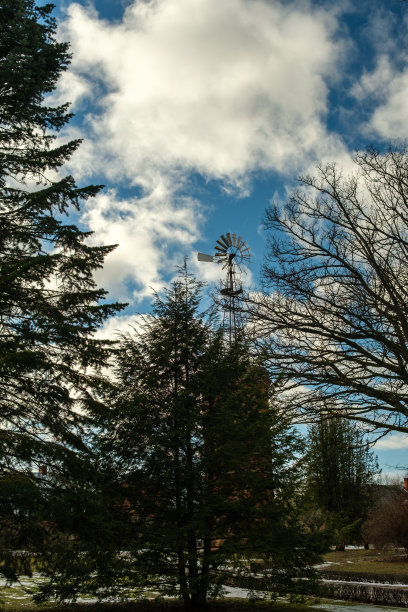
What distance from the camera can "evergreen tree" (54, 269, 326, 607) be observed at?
10.6m

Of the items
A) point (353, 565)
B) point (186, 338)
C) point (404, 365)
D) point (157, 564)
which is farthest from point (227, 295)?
point (353, 565)

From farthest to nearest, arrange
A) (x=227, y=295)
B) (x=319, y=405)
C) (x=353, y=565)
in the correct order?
(x=353, y=565)
(x=227, y=295)
(x=319, y=405)

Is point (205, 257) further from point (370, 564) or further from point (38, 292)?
point (370, 564)

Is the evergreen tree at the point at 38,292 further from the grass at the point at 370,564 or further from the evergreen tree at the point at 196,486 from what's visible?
the grass at the point at 370,564

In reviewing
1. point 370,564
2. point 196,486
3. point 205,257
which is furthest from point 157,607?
point 370,564

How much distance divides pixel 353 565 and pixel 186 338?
2048cm

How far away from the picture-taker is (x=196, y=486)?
11.3m

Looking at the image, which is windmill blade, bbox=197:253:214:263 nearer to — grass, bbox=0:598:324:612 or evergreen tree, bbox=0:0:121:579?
evergreen tree, bbox=0:0:121:579

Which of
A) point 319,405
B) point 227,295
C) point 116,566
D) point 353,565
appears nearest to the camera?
point 116,566

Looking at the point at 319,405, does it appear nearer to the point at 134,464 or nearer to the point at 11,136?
the point at 134,464

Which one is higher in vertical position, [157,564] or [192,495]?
[192,495]

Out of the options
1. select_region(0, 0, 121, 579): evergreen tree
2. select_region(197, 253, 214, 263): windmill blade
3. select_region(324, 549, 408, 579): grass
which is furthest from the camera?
select_region(197, 253, 214, 263): windmill blade

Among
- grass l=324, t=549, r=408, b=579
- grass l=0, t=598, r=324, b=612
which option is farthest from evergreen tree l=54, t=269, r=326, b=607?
grass l=324, t=549, r=408, b=579

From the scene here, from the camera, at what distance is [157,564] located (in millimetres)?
11023
